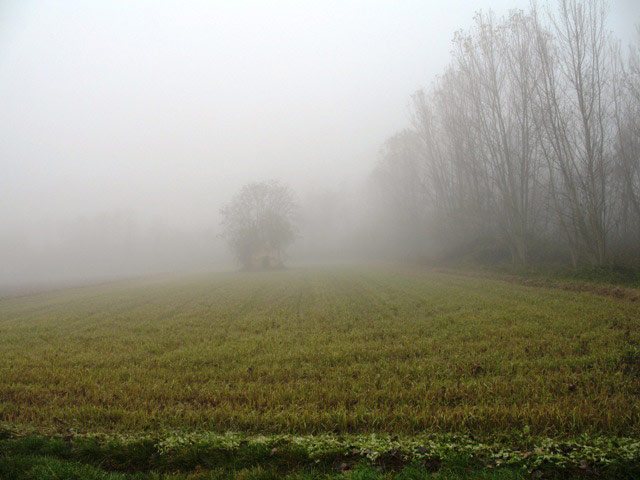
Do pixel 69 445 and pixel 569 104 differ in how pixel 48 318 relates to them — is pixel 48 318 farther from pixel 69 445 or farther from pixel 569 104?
pixel 569 104

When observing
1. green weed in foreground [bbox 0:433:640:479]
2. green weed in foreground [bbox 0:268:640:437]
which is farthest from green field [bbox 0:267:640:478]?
green weed in foreground [bbox 0:433:640:479]

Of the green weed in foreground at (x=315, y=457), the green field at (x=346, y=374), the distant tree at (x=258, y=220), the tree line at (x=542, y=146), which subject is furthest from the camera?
the distant tree at (x=258, y=220)

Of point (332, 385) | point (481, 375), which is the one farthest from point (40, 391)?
point (481, 375)

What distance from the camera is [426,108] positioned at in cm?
4016

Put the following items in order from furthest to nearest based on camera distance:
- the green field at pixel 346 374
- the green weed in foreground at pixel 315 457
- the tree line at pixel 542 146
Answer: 1. the tree line at pixel 542 146
2. the green field at pixel 346 374
3. the green weed in foreground at pixel 315 457

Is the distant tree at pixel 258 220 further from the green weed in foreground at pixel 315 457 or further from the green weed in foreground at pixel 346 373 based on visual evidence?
the green weed in foreground at pixel 315 457

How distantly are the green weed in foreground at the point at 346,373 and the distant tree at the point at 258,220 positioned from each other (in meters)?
44.3

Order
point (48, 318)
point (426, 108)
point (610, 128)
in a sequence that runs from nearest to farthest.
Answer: point (48, 318) → point (610, 128) → point (426, 108)

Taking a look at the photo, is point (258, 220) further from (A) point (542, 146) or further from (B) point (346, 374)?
(B) point (346, 374)

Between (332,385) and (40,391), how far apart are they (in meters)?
5.73

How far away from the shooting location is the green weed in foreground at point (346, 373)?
4.76m

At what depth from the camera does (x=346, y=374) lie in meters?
6.57

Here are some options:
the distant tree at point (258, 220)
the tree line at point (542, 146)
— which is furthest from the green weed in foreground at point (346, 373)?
the distant tree at point (258, 220)

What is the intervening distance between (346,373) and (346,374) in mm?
39
